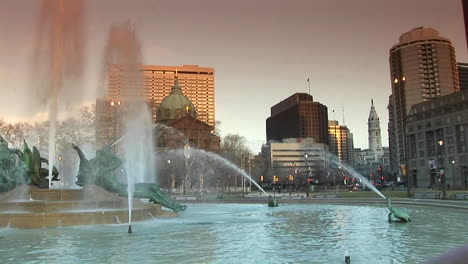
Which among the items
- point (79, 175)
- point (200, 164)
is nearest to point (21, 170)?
point (79, 175)

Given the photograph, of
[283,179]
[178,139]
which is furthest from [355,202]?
[283,179]

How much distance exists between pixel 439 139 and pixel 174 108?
7438 centimetres

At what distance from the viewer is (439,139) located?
4547 inches

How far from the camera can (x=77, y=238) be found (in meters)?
16.8

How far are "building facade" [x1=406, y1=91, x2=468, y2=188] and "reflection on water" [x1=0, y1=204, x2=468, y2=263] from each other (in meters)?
90.3

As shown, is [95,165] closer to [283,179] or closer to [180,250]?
[180,250]

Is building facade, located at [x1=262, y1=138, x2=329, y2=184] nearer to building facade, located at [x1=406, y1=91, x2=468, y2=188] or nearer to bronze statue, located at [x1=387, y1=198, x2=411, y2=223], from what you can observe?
building facade, located at [x1=406, y1=91, x2=468, y2=188]

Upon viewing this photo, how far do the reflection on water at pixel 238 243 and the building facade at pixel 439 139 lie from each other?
3555 inches

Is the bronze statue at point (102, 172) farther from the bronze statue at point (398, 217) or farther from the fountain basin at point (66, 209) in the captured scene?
the bronze statue at point (398, 217)

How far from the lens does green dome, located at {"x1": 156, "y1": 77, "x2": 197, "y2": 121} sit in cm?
13838

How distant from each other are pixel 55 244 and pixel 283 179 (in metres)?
137

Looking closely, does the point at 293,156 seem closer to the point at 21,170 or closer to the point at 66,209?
the point at 21,170

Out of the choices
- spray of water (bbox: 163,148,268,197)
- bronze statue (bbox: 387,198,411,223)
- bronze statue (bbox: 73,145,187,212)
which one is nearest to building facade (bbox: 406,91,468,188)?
spray of water (bbox: 163,148,268,197)

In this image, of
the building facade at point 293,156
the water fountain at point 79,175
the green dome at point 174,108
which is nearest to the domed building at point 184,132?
the green dome at point 174,108
